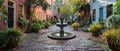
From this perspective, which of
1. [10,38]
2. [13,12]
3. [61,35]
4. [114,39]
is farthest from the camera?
[13,12]

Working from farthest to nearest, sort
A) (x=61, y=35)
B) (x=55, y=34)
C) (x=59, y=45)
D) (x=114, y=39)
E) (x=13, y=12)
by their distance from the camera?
(x=55, y=34) → (x=13, y=12) → (x=61, y=35) → (x=59, y=45) → (x=114, y=39)

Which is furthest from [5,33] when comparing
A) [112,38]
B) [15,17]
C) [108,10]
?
[108,10]

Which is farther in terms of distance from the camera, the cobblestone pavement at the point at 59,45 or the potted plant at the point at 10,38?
the cobblestone pavement at the point at 59,45

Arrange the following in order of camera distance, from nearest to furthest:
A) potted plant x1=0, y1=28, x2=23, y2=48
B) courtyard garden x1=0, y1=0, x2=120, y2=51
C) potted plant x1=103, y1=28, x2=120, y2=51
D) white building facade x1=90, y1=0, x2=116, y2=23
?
potted plant x1=103, y1=28, x2=120, y2=51
potted plant x1=0, y1=28, x2=23, y2=48
courtyard garden x1=0, y1=0, x2=120, y2=51
white building facade x1=90, y1=0, x2=116, y2=23

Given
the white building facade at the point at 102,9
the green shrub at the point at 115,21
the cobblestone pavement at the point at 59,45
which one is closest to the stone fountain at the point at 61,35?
the cobblestone pavement at the point at 59,45

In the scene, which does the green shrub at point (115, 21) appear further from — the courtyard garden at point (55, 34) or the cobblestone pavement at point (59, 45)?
the cobblestone pavement at point (59, 45)

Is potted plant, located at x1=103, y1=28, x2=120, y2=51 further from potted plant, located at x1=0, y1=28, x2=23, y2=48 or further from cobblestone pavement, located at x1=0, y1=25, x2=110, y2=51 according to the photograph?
potted plant, located at x1=0, y1=28, x2=23, y2=48

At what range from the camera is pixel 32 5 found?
51.7 feet

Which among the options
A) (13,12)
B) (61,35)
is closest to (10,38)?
(61,35)

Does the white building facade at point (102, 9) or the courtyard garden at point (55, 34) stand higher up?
the white building facade at point (102, 9)

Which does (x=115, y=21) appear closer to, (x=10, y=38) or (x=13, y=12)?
(x=10, y=38)

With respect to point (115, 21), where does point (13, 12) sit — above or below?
above

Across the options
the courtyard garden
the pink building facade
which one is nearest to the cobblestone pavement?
the courtyard garden

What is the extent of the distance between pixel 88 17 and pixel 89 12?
0.85m
